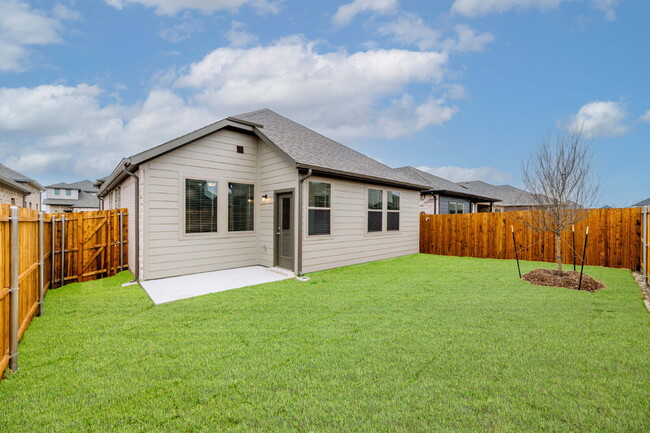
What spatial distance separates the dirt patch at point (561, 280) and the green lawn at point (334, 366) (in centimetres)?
71

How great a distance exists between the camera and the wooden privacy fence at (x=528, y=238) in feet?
27.5

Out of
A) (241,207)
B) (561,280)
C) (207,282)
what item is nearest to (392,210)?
(561,280)

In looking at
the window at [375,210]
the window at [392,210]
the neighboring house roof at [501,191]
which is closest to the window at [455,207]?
the window at [392,210]

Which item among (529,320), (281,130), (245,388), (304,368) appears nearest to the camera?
(245,388)

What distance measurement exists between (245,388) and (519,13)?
14.3 metres

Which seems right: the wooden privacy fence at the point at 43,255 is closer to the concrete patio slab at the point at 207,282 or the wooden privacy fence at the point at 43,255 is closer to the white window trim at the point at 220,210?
the concrete patio slab at the point at 207,282

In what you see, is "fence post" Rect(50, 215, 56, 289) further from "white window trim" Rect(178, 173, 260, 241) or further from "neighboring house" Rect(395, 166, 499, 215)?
"neighboring house" Rect(395, 166, 499, 215)

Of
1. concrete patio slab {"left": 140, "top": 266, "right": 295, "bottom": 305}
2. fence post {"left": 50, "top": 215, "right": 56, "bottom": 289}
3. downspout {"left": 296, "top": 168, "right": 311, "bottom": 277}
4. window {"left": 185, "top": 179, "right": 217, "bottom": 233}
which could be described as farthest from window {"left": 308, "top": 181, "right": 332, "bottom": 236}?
fence post {"left": 50, "top": 215, "right": 56, "bottom": 289}

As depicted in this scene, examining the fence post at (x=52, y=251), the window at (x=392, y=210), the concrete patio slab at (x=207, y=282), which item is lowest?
the concrete patio slab at (x=207, y=282)

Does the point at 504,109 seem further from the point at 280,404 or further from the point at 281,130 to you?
the point at 280,404

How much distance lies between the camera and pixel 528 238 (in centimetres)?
1005

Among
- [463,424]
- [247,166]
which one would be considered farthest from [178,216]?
[463,424]

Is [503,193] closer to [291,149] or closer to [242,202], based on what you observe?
[291,149]

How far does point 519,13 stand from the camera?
34.4 feet
